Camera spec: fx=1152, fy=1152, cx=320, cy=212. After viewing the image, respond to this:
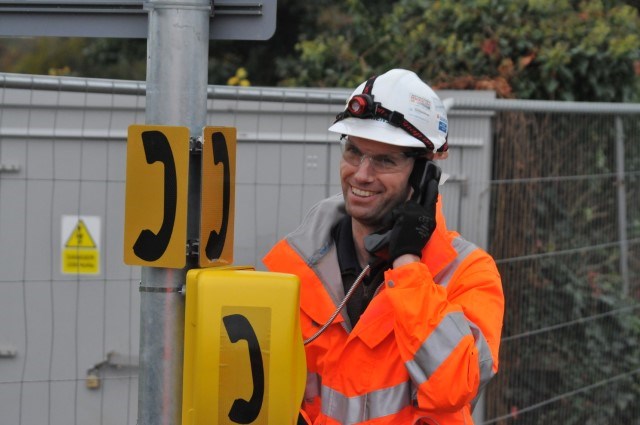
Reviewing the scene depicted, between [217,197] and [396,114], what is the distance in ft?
2.23

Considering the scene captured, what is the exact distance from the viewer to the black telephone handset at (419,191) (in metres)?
3.17

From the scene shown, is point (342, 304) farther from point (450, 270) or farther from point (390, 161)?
point (390, 161)

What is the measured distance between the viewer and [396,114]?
10.3 ft

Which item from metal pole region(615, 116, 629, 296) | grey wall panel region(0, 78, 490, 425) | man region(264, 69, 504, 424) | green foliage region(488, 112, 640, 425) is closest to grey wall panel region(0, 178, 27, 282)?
grey wall panel region(0, 78, 490, 425)

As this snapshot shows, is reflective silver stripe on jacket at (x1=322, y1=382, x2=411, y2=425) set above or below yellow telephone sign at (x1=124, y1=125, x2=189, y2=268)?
below

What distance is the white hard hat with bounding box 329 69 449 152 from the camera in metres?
3.15

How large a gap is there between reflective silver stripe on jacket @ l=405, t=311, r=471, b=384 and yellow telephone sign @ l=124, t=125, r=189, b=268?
0.71 meters

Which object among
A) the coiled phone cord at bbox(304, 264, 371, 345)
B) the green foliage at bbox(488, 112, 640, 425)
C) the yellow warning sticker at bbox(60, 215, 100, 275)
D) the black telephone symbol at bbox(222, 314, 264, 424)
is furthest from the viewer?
the green foliage at bbox(488, 112, 640, 425)

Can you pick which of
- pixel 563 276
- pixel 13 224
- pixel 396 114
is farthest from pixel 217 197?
pixel 563 276

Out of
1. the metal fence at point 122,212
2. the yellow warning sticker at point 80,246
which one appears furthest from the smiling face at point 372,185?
the yellow warning sticker at point 80,246

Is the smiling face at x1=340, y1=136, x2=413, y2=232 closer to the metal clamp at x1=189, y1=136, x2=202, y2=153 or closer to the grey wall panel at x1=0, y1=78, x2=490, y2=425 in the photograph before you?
the metal clamp at x1=189, y1=136, x2=202, y2=153

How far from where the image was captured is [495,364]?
10.1 ft

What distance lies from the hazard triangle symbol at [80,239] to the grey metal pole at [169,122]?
2708 mm

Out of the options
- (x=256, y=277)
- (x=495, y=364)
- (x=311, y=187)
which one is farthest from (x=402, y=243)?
(x=311, y=187)
